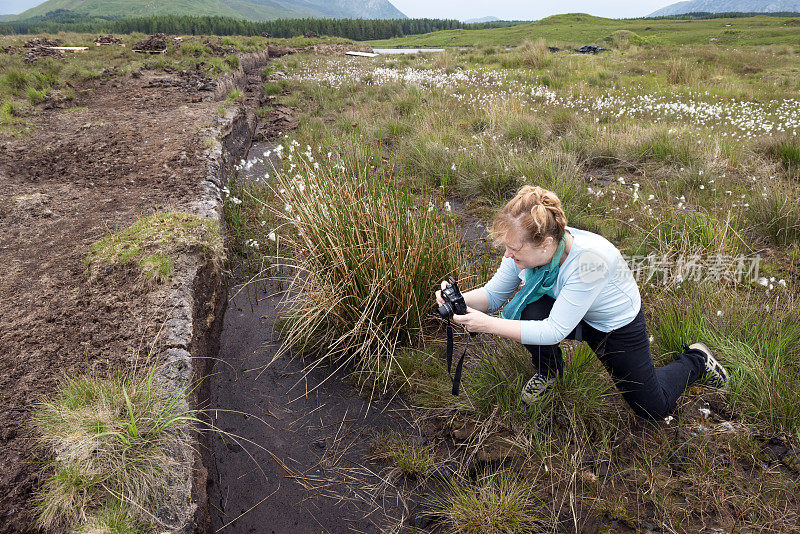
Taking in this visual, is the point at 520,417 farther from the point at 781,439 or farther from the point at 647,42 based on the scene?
the point at 647,42

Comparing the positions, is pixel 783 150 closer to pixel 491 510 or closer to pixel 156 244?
pixel 491 510

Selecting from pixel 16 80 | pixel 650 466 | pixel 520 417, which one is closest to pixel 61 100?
pixel 16 80

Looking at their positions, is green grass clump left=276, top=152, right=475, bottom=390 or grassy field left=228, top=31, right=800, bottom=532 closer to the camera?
grassy field left=228, top=31, right=800, bottom=532

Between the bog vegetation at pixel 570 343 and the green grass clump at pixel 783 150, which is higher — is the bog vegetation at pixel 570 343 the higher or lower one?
the lower one

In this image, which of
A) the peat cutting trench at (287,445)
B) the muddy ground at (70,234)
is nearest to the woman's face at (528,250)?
the peat cutting trench at (287,445)

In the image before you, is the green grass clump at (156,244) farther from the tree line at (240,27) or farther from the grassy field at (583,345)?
A: the tree line at (240,27)

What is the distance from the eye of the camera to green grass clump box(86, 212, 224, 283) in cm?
391

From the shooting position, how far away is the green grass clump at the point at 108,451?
2.04 meters

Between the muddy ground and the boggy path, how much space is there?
82 centimetres

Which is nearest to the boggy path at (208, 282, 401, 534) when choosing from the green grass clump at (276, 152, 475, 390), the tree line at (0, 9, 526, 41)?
the green grass clump at (276, 152, 475, 390)

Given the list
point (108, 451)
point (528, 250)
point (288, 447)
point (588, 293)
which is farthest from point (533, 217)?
point (108, 451)

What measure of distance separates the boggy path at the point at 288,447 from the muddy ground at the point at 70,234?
82 centimetres

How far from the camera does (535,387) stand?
2787mm

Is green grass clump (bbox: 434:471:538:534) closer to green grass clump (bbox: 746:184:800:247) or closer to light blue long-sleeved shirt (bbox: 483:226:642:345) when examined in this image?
light blue long-sleeved shirt (bbox: 483:226:642:345)
